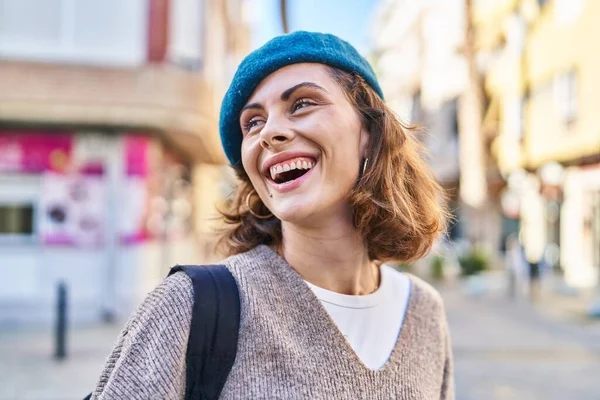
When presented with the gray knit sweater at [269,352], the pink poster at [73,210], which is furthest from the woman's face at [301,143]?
the pink poster at [73,210]

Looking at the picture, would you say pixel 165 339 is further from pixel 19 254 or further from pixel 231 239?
pixel 19 254

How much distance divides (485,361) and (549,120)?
13210 mm

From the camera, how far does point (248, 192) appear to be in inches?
77.2

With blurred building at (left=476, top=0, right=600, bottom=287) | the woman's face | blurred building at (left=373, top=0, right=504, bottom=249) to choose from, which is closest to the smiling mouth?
the woman's face

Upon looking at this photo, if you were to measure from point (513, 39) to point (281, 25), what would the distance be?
1731 centimetres

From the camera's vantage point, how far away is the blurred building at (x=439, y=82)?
24.6 m

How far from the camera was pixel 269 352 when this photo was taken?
56.6 inches

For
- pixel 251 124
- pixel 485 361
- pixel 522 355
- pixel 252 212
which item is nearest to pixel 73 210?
pixel 485 361

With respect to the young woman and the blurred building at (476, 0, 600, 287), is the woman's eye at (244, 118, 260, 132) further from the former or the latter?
the blurred building at (476, 0, 600, 287)

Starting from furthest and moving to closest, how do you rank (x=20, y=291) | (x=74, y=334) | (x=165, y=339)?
(x=20, y=291)
(x=74, y=334)
(x=165, y=339)

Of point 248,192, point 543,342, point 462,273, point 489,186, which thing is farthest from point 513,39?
point 248,192

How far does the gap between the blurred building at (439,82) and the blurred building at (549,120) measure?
56.5 inches

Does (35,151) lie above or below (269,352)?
above

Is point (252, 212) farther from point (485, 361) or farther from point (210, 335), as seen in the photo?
point (485, 361)
